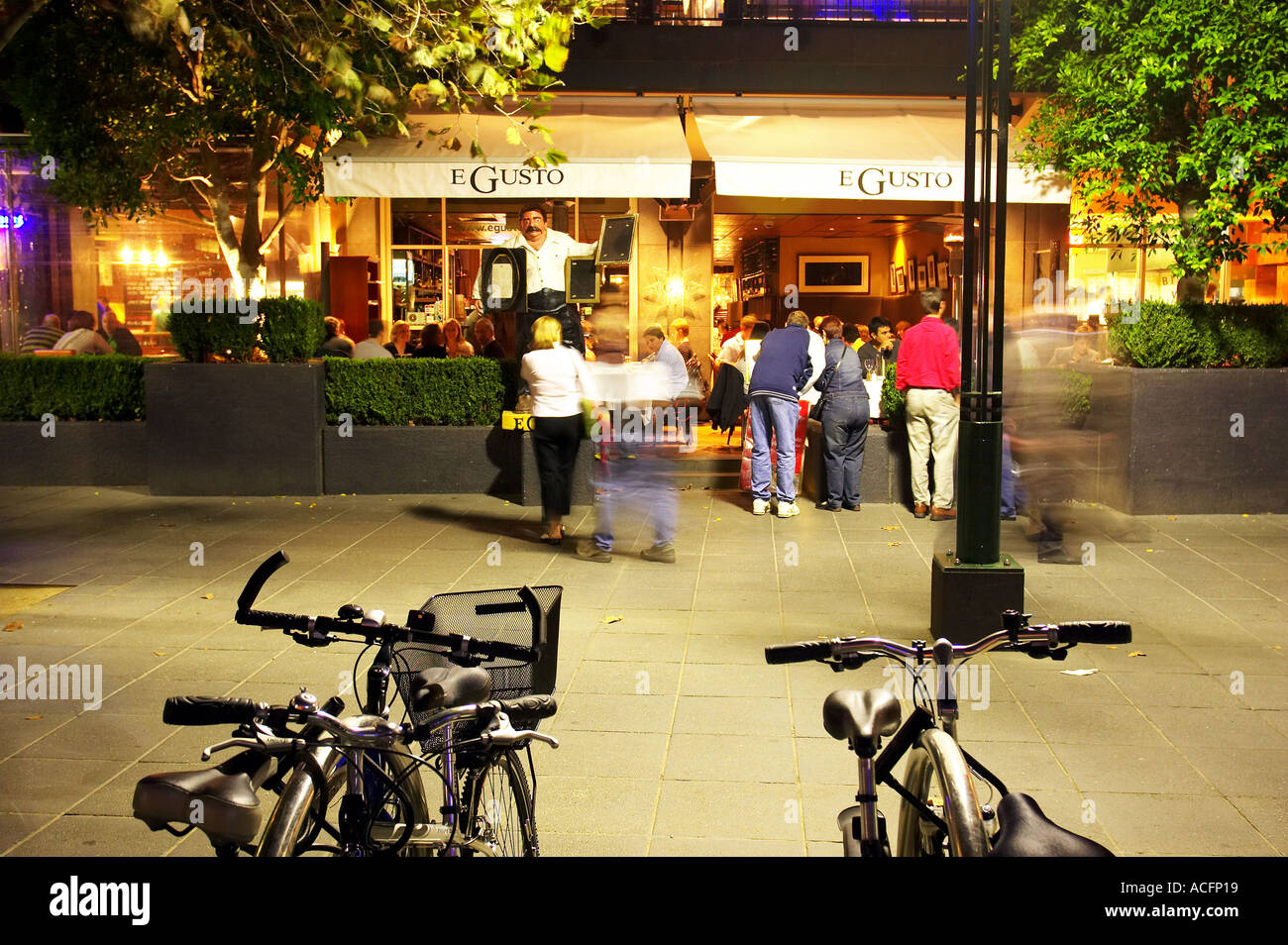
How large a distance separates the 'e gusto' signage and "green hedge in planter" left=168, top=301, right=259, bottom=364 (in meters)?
6.23

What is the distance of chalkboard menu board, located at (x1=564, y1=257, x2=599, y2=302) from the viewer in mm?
11750

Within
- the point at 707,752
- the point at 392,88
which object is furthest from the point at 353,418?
the point at 707,752

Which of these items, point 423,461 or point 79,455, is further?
point 79,455

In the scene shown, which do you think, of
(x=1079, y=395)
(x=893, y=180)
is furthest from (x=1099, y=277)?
(x=1079, y=395)

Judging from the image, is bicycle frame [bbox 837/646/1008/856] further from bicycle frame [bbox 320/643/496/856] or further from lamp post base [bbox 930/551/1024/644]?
lamp post base [bbox 930/551/1024/644]

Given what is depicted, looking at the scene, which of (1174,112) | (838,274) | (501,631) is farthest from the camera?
(838,274)

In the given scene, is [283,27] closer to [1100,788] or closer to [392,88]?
[392,88]

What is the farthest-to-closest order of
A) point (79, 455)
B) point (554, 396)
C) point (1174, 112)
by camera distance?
point (79, 455)
point (1174, 112)
point (554, 396)

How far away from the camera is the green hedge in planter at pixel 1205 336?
1152 centimetres

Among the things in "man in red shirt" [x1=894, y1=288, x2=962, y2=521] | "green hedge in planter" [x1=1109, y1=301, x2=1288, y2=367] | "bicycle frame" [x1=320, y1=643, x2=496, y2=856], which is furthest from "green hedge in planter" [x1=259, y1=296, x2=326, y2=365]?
"bicycle frame" [x1=320, y1=643, x2=496, y2=856]

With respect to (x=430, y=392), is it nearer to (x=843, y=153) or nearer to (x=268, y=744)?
(x=843, y=153)

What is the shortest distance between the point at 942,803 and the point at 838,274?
21.1 m

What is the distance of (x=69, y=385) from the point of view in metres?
13.3
